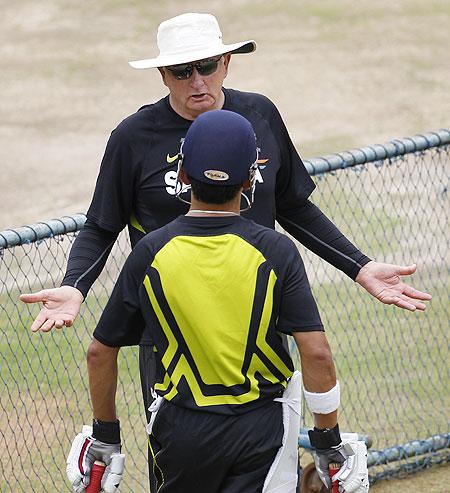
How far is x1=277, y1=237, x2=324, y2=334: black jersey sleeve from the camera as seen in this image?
409 cm

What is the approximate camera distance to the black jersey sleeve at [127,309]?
13.5 feet

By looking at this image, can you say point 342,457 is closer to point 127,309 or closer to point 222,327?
point 222,327

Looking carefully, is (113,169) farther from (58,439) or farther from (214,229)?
(58,439)

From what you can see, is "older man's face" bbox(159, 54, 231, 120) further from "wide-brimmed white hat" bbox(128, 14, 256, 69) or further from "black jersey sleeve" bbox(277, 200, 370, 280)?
"black jersey sleeve" bbox(277, 200, 370, 280)

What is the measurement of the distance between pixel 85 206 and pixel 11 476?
5471 mm

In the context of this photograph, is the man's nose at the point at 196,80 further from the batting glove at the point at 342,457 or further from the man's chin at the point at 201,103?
the batting glove at the point at 342,457

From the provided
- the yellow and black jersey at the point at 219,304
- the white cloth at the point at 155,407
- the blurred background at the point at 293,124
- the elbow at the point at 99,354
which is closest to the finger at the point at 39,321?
the elbow at the point at 99,354

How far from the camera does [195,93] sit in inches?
186

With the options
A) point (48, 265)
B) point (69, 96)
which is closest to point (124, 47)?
point (69, 96)

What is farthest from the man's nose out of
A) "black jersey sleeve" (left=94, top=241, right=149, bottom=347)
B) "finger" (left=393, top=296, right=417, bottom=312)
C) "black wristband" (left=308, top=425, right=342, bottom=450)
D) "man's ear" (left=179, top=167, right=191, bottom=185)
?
"black wristband" (left=308, top=425, right=342, bottom=450)

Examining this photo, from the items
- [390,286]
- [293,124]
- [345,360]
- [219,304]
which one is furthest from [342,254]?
[293,124]

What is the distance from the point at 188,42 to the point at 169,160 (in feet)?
1.49

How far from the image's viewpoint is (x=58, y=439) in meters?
7.12

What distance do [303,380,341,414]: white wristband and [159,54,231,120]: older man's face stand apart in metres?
1.17
